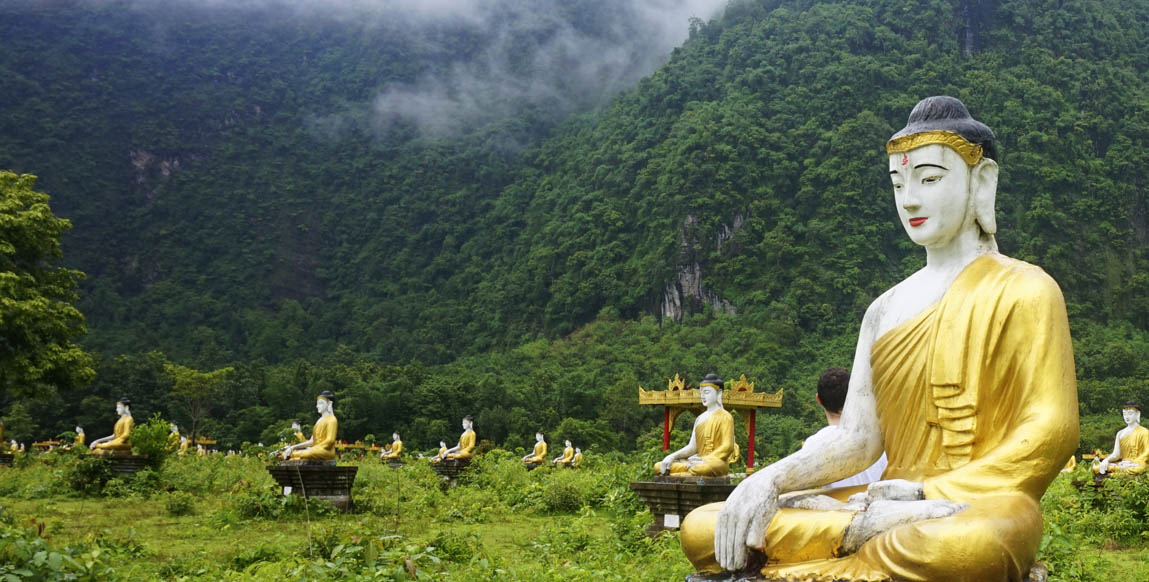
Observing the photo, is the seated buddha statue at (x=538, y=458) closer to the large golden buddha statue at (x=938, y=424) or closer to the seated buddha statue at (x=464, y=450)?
the seated buddha statue at (x=464, y=450)

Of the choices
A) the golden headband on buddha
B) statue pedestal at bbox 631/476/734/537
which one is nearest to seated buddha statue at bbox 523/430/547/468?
statue pedestal at bbox 631/476/734/537

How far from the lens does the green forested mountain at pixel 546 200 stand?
172ft

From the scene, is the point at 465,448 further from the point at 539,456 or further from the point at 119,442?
the point at 119,442

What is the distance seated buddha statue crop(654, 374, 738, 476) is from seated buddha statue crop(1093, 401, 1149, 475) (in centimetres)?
629

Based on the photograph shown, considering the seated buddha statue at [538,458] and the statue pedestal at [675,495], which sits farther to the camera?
the seated buddha statue at [538,458]

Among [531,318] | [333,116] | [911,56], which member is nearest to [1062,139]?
[911,56]

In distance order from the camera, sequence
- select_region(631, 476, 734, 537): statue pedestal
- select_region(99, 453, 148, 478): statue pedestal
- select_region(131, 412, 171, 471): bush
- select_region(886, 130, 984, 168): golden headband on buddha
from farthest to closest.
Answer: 1. select_region(131, 412, 171, 471): bush
2. select_region(99, 453, 148, 478): statue pedestal
3. select_region(631, 476, 734, 537): statue pedestal
4. select_region(886, 130, 984, 168): golden headband on buddha

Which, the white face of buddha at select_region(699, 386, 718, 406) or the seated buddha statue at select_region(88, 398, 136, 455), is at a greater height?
the white face of buddha at select_region(699, 386, 718, 406)

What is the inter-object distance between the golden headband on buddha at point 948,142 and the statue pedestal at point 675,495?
7.04 metres

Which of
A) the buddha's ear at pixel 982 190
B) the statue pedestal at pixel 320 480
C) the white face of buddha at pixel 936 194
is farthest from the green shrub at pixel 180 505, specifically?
the buddha's ear at pixel 982 190

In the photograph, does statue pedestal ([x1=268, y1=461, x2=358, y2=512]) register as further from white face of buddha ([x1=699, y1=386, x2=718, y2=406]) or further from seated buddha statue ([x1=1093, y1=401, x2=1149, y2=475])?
seated buddha statue ([x1=1093, y1=401, x2=1149, y2=475])

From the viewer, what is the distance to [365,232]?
9394cm

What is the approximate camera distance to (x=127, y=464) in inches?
660

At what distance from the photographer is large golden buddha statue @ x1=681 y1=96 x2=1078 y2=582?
353 centimetres
